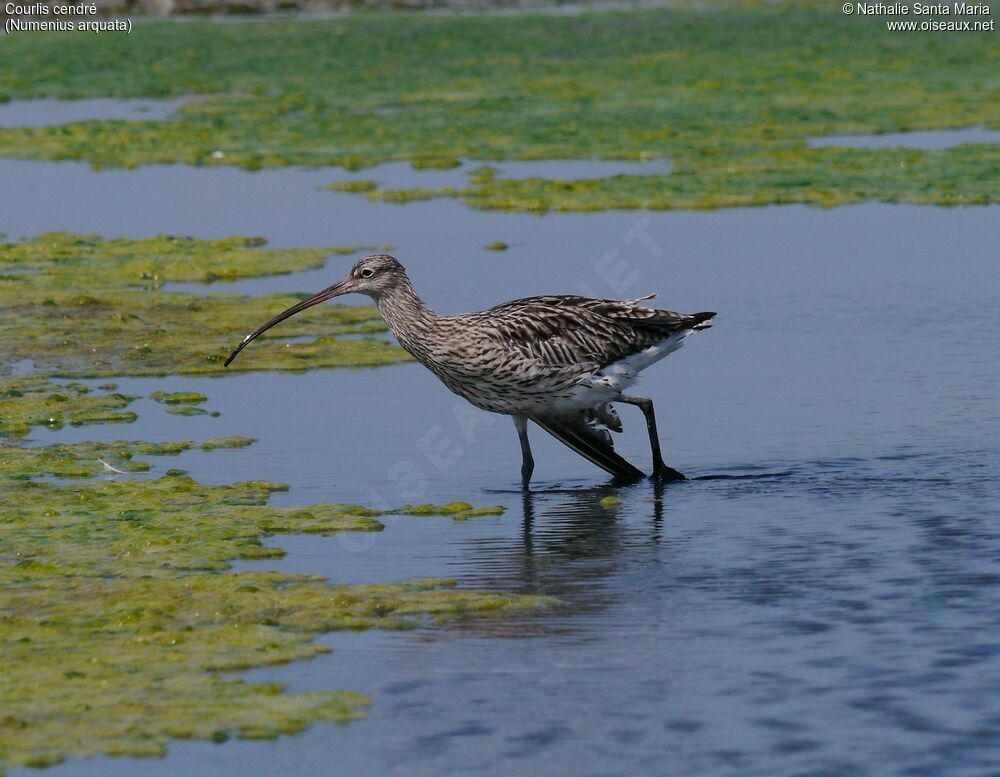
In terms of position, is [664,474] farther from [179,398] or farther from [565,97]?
[565,97]

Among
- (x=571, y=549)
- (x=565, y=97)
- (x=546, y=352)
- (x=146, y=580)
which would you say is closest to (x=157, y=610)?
(x=146, y=580)

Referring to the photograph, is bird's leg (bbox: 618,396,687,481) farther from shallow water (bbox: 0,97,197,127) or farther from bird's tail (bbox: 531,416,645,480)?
shallow water (bbox: 0,97,197,127)

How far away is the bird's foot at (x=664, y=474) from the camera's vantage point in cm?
1166

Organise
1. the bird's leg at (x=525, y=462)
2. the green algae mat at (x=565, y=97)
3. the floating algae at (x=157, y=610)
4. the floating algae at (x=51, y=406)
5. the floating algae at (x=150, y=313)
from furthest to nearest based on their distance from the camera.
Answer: the green algae mat at (x=565, y=97), the floating algae at (x=150, y=313), the floating algae at (x=51, y=406), the bird's leg at (x=525, y=462), the floating algae at (x=157, y=610)

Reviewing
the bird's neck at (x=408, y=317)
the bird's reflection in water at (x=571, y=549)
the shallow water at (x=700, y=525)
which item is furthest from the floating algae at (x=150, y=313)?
the bird's reflection in water at (x=571, y=549)

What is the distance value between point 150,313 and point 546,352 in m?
6.85

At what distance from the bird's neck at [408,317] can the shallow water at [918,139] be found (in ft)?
48.9

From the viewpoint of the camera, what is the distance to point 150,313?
690 inches

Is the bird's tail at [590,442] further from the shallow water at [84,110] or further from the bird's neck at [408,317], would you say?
the shallow water at [84,110]

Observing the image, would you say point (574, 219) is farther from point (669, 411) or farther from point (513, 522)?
point (513, 522)

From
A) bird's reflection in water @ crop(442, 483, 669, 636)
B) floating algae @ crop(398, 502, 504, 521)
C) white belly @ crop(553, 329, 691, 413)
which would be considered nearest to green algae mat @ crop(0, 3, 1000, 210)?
white belly @ crop(553, 329, 691, 413)

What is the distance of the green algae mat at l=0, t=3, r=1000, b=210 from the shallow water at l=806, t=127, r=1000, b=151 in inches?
8.9

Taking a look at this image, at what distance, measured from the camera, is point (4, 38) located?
1783 inches

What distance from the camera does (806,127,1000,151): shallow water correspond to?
2591 centimetres
